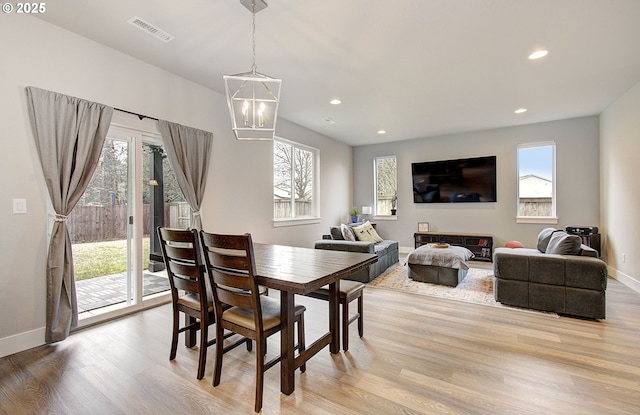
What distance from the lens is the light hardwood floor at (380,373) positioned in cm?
180

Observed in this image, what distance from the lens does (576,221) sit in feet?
18.5

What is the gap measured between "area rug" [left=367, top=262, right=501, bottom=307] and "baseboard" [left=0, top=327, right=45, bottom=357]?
12.0 feet

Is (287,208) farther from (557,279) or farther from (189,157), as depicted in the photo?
(557,279)

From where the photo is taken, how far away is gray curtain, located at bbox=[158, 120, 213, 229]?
3576 millimetres

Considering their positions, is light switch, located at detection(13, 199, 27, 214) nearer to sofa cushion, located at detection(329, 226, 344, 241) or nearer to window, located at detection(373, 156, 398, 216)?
sofa cushion, located at detection(329, 226, 344, 241)

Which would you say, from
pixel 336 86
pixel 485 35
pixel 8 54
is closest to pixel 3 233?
pixel 8 54

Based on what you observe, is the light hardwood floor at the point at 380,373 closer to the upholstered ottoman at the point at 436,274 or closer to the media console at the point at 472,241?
the upholstered ottoman at the point at 436,274

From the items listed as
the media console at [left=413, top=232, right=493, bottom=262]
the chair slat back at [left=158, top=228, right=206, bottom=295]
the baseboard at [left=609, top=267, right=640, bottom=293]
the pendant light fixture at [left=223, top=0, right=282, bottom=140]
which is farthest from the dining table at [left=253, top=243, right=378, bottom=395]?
the media console at [left=413, top=232, right=493, bottom=262]

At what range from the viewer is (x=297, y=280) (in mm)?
1702

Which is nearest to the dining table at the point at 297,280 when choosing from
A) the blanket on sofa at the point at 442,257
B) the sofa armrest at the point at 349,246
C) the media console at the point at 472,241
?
A: the sofa armrest at the point at 349,246

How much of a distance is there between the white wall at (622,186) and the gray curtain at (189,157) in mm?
5779

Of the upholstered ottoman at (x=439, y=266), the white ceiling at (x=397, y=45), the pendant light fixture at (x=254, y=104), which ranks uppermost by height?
the white ceiling at (x=397, y=45)

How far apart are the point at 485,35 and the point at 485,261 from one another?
4.68m

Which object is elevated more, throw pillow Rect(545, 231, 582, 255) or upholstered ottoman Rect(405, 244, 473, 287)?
throw pillow Rect(545, 231, 582, 255)
